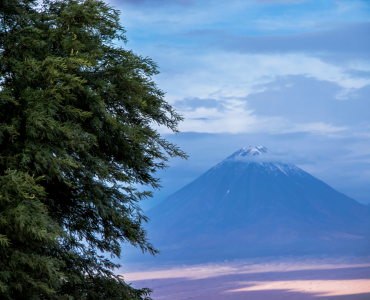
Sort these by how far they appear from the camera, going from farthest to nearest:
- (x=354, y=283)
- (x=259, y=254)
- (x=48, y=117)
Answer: (x=259, y=254), (x=354, y=283), (x=48, y=117)

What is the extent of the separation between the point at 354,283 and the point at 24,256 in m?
136

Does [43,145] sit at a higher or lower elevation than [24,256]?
higher

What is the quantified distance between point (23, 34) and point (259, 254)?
193 m

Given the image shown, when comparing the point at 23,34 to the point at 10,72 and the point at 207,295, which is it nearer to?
the point at 10,72

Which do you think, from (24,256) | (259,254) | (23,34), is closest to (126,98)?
(23,34)

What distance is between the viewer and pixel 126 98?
838 centimetres

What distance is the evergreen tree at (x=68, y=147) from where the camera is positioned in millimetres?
5812

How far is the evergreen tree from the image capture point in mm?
5812

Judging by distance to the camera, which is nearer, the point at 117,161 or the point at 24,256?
the point at 24,256

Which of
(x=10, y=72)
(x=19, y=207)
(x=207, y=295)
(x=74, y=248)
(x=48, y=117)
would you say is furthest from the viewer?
(x=207, y=295)

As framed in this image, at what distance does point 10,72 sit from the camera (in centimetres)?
687

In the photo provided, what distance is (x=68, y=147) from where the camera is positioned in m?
6.92

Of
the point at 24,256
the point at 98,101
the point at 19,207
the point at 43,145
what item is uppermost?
the point at 98,101

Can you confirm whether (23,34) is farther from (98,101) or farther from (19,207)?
(19,207)
